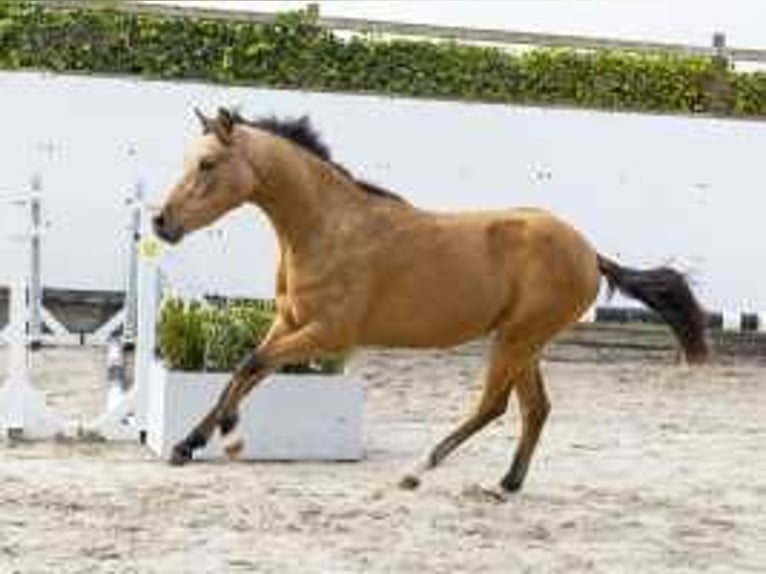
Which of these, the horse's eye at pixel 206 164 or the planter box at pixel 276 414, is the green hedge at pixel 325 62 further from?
the horse's eye at pixel 206 164

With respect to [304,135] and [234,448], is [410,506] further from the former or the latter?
[304,135]

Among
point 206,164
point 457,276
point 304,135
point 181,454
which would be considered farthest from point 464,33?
point 181,454

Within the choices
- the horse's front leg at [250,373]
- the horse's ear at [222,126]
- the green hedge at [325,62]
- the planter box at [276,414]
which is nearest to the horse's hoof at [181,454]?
the horse's front leg at [250,373]

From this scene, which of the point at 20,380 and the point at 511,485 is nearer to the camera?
the point at 511,485

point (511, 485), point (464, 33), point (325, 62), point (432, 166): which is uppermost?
point (464, 33)

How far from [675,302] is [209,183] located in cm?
256

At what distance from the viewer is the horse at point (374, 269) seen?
26.1 ft

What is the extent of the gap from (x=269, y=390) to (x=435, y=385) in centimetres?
412

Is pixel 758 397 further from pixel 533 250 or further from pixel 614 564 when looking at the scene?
pixel 614 564

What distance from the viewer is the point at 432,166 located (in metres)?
15.7

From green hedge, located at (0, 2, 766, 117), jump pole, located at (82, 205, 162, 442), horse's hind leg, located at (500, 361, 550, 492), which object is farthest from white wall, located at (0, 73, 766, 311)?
horse's hind leg, located at (500, 361, 550, 492)

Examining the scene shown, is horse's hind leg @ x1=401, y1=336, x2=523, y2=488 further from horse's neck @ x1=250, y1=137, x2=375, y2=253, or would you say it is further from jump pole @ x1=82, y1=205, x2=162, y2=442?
jump pole @ x1=82, y1=205, x2=162, y2=442

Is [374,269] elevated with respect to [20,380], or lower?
elevated

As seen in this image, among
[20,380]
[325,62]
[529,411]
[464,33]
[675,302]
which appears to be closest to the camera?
[529,411]
